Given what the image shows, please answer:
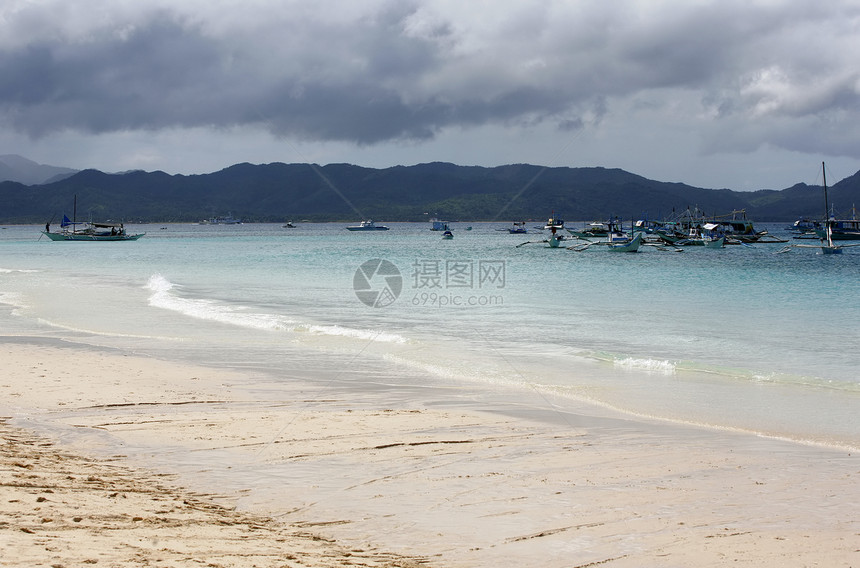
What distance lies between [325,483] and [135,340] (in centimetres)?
1050

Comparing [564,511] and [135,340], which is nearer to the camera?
[564,511]

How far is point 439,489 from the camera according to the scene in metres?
5.84

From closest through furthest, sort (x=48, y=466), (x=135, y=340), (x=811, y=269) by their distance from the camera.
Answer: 1. (x=48, y=466)
2. (x=135, y=340)
3. (x=811, y=269)

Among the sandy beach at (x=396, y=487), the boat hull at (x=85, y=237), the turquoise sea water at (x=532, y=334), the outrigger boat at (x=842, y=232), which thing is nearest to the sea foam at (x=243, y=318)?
the turquoise sea water at (x=532, y=334)

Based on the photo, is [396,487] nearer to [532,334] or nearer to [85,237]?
[532,334]

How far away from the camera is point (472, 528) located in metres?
5.05

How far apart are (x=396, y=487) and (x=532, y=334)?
11.0 meters

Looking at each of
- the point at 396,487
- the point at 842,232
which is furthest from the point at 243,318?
the point at 842,232

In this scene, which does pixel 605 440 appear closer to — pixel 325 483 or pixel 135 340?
pixel 325 483

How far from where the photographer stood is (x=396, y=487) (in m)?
5.91

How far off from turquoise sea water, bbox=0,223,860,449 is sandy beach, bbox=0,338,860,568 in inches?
60.0

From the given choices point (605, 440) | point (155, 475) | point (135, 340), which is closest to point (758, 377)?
point (605, 440)

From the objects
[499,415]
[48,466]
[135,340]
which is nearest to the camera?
[48,466]

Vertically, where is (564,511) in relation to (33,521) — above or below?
below
